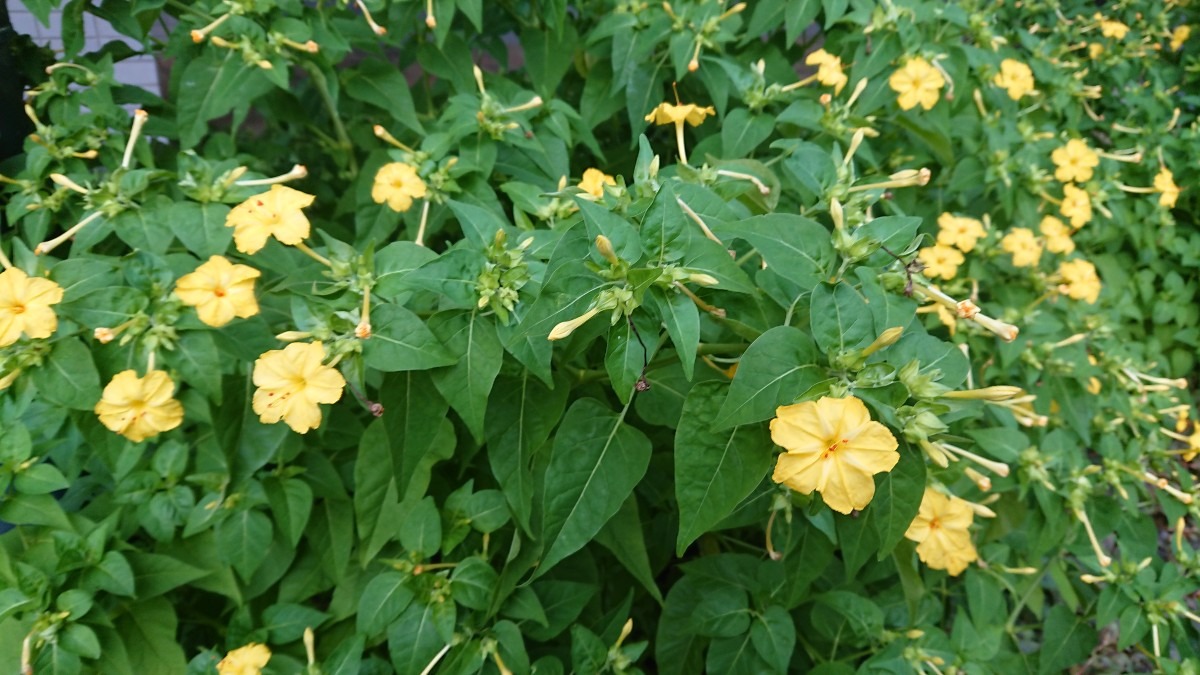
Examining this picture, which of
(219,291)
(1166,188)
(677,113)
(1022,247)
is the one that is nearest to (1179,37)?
(1166,188)

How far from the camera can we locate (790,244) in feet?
3.63

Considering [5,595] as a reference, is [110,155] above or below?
above

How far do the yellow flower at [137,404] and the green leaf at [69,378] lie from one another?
0.07 ft

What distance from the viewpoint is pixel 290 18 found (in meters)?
1.73

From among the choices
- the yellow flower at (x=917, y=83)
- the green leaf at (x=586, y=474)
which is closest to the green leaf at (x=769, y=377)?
the green leaf at (x=586, y=474)

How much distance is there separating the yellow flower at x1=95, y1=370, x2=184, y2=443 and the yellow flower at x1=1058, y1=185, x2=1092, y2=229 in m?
2.46

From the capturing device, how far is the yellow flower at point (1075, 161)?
2.27 m

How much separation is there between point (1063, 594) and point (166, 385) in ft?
7.08

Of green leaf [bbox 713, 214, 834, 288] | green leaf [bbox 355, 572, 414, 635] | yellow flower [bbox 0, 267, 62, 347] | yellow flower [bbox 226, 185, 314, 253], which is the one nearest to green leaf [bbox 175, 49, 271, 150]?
yellow flower [bbox 226, 185, 314, 253]

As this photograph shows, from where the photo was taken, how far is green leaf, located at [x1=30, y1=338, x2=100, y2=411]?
1203mm

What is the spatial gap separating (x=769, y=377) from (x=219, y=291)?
2.96 ft

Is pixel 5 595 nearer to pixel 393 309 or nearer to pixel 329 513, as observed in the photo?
pixel 329 513

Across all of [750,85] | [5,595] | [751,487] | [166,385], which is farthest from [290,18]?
[751,487]

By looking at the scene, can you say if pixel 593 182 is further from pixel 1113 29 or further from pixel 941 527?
pixel 1113 29
